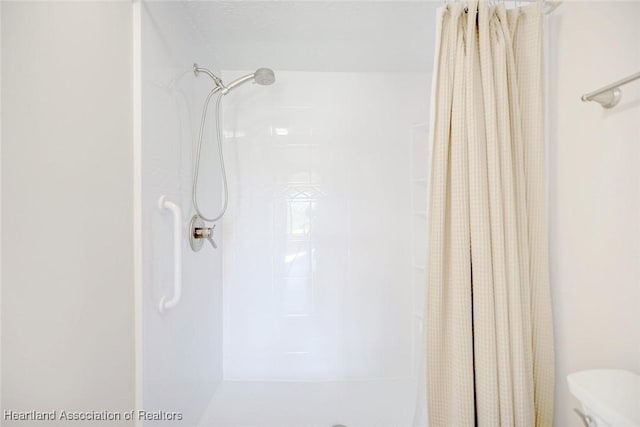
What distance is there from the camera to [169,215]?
48.8 inches

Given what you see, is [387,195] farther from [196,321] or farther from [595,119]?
[196,321]

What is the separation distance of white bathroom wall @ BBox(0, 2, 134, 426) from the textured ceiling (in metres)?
0.54

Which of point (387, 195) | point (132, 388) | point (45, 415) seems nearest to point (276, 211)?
point (387, 195)

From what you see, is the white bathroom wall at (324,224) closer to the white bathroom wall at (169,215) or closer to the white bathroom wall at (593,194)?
the white bathroom wall at (169,215)

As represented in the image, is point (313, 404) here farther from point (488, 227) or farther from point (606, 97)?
point (606, 97)

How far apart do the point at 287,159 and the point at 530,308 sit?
1468 millimetres

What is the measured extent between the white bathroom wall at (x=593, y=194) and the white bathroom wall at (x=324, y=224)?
0.90m

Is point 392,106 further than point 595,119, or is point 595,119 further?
point 392,106

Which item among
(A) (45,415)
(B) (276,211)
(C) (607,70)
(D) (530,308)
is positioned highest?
(C) (607,70)

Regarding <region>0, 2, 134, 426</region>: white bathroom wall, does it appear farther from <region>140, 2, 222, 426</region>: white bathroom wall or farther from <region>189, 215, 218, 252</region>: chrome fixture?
<region>189, 215, 218, 252</region>: chrome fixture

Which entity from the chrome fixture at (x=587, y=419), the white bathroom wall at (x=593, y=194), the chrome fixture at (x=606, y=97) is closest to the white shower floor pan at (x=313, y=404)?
the white bathroom wall at (x=593, y=194)

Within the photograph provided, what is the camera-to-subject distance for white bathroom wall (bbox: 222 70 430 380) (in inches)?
76.8

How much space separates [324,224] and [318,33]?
1069mm

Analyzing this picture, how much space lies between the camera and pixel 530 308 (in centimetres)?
105
